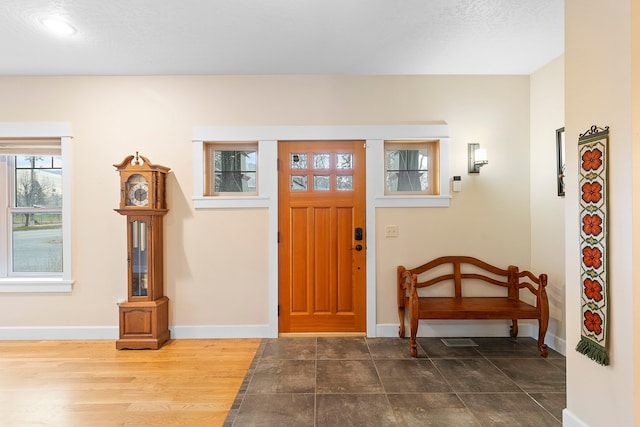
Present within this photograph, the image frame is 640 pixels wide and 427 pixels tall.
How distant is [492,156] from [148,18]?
10.5 feet

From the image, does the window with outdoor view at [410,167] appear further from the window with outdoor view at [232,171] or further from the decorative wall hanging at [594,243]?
the decorative wall hanging at [594,243]

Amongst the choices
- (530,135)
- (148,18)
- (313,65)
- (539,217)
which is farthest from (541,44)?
(148,18)

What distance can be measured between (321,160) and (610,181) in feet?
7.41

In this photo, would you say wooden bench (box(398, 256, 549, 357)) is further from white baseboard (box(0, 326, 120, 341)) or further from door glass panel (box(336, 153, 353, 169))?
white baseboard (box(0, 326, 120, 341))

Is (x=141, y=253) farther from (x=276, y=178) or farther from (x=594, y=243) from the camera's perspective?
(x=594, y=243)

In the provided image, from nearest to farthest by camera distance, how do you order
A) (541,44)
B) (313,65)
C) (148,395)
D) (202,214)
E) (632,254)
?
(632,254), (148,395), (541,44), (313,65), (202,214)

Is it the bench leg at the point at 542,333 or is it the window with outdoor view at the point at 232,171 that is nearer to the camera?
the bench leg at the point at 542,333

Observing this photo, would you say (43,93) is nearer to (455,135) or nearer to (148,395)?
(148,395)

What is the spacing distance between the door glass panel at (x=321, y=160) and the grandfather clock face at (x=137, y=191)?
159 centimetres

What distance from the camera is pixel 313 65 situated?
308cm

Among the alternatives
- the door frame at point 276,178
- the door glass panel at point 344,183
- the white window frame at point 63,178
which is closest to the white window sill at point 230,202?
the door frame at point 276,178

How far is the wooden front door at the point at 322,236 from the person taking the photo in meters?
3.32

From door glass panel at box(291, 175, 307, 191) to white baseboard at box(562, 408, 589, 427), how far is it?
2519 mm

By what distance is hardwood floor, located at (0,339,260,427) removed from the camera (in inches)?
81.1
